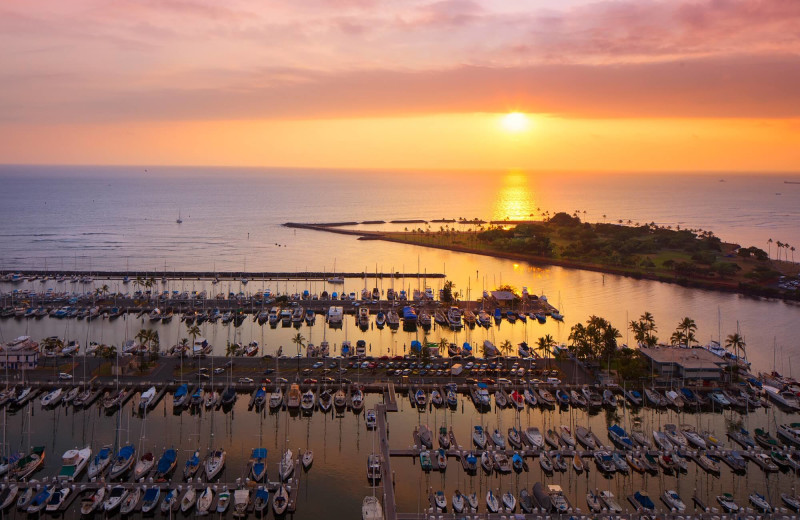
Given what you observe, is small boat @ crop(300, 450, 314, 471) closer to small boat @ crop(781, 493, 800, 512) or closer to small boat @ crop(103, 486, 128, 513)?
small boat @ crop(103, 486, 128, 513)

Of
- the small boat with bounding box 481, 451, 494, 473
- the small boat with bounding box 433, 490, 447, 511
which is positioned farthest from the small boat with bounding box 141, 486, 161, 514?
the small boat with bounding box 481, 451, 494, 473

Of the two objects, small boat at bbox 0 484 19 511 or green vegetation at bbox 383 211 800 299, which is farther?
green vegetation at bbox 383 211 800 299

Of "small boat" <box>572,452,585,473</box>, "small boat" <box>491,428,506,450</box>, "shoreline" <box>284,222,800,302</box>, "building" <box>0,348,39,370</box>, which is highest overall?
"shoreline" <box>284,222,800,302</box>

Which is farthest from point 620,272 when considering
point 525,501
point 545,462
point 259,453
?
point 259,453

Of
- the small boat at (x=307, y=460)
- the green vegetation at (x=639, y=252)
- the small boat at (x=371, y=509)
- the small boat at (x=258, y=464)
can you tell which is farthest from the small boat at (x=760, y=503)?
the green vegetation at (x=639, y=252)

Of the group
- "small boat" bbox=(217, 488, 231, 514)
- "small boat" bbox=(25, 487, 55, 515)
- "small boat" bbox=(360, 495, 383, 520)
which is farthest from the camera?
"small boat" bbox=(217, 488, 231, 514)

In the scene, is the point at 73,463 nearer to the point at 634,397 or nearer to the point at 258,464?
the point at 258,464
